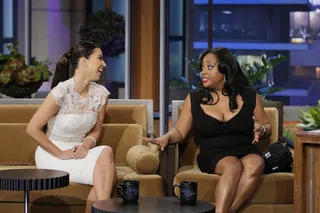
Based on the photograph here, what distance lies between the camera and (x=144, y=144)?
545 cm

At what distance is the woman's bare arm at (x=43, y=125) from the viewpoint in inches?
190

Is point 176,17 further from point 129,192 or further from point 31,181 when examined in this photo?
point 129,192

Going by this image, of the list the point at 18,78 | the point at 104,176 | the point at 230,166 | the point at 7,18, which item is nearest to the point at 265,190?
the point at 230,166

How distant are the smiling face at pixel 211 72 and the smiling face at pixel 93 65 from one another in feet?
2.28

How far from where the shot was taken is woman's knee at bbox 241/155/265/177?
4668 millimetres

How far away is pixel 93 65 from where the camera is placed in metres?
4.97

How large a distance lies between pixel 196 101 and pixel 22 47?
17.2 feet

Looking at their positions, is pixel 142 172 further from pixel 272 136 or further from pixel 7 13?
pixel 7 13

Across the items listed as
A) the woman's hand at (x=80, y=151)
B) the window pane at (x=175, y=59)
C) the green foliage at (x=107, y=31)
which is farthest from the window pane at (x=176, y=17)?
the woman's hand at (x=80, y=151)

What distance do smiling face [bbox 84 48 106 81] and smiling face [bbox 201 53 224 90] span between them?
0.70 metres

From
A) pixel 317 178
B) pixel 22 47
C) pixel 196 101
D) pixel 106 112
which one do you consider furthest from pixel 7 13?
pixel 317 178

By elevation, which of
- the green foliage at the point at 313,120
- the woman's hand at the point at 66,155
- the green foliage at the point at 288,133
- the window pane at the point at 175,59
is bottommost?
the green foliage at the point at 288,133

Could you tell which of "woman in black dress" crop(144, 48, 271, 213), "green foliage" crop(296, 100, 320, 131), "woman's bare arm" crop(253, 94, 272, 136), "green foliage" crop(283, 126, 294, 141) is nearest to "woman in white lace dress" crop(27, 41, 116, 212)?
"woman in black dress" crop(144, 48, 271, 213)

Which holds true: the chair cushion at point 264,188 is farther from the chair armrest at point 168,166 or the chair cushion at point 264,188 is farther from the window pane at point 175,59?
the window pane at point 175,59
